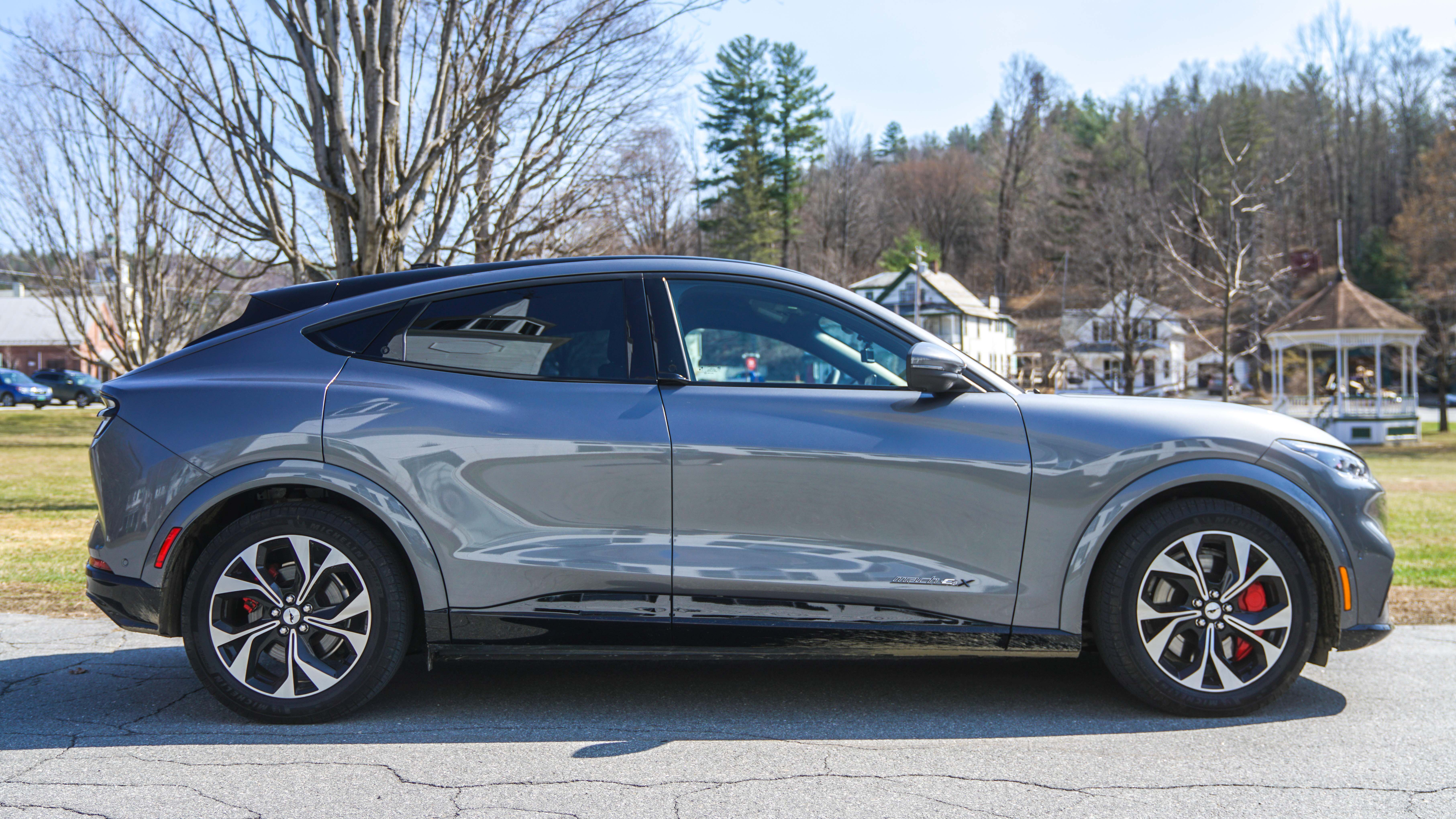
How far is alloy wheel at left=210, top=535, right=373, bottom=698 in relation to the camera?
3.46 m

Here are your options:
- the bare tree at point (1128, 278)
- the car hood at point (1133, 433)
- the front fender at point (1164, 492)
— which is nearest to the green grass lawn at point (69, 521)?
the front fender at point (1164, 492)

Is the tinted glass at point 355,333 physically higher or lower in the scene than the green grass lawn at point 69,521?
higher

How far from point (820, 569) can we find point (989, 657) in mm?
944

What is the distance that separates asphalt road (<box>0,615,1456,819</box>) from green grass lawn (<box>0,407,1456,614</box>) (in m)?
1.84

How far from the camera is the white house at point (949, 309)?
5628 cm

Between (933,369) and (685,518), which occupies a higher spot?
(933,369)

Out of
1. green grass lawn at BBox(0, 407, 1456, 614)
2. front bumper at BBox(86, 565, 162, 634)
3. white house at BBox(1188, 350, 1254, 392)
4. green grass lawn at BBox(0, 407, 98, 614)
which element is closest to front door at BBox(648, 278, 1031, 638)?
front bumper at BBox(86, 565, 162, 634)

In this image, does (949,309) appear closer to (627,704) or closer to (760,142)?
(760,142)

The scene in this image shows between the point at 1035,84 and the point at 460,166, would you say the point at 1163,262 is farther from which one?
the point at 1035,84

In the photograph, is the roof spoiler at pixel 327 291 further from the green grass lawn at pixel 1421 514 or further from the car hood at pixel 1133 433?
the green grass lawn at pixel 1421 514

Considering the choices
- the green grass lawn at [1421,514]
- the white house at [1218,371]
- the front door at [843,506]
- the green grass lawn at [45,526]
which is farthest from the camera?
the white house at [1218,371]

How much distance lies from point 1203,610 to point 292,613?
331 centimetres

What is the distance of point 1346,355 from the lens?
114 feet

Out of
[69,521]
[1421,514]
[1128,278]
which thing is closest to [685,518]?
[69,521]
